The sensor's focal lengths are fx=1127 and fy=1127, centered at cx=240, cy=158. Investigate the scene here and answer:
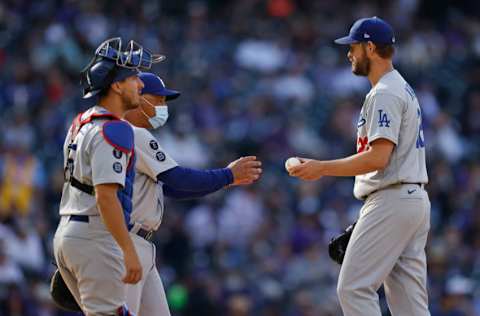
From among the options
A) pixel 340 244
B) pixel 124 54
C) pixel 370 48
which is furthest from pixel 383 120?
pixel 124 54

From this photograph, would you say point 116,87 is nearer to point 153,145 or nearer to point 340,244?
point 153,145

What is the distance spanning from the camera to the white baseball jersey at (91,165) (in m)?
6.45

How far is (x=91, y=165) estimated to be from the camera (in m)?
6.54

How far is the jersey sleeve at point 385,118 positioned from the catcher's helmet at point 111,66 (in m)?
1.49

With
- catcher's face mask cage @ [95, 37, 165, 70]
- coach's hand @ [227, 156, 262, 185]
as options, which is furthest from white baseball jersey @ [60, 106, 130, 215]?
coach's hand @ [227, 156, 262, 185]

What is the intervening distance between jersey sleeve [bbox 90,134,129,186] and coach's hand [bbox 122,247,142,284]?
15.8 inches

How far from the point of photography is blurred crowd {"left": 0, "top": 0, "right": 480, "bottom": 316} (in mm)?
13750

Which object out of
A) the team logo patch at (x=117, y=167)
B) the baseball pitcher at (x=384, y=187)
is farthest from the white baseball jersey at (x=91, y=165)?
the baseball pitcher at (x=384, y=187)

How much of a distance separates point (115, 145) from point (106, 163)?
5.0 inches

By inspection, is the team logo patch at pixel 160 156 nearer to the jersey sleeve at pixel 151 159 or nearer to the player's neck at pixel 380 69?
the jersey sleeve at pixel 151 159

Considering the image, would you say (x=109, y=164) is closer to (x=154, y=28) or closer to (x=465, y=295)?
(x=465, y=295)

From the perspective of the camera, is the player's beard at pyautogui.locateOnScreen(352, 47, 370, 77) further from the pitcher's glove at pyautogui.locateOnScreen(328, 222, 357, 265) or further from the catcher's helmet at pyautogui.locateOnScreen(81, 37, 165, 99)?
the catcher's helmet at pyautogui.locateOnScreen(81, 37, 165, 99)

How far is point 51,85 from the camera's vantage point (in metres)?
16.0

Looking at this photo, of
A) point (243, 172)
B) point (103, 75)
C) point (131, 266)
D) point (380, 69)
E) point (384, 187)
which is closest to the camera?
point (131, 266)
